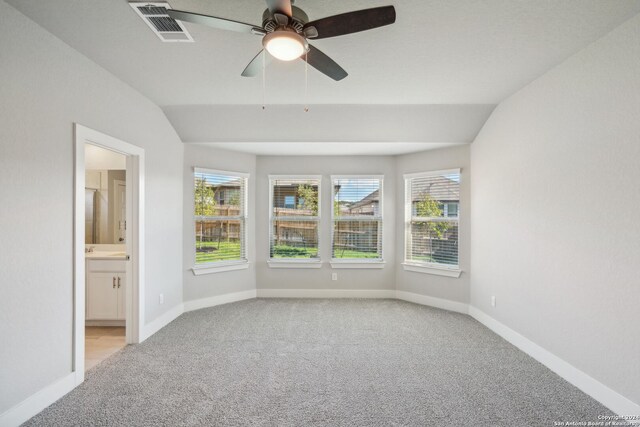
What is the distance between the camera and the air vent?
2.01 m

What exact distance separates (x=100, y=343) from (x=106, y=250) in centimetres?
140

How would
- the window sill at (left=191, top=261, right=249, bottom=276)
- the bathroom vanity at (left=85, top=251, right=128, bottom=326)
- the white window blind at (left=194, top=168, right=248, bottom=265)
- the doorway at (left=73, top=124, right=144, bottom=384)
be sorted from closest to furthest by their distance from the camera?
the doorway at (left=73, top=124, right=144, bottom=384) → the bathroom vanity at (left=85, top=251, right=128, bottom=326) → the window sill at (left=191, top=261, right=249, bottom=276) → the white window blind at (left=194, top=168, right=248, bottom=265)

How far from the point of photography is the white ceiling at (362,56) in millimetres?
2045

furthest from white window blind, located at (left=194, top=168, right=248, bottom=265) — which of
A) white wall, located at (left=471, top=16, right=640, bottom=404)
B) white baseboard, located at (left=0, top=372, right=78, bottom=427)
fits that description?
white wall, located at (left=471, top=16, right=640, bottom=404)

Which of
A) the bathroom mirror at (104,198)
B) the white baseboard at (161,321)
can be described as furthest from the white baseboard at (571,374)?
the bathroom mirror at (104,198)

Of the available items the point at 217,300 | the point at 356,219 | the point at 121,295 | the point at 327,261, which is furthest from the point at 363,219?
the point at 121,295

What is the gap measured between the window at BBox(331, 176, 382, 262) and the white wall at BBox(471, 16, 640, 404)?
74.2 inches

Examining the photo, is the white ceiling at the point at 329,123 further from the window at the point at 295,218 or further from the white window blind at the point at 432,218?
the window at the point at 295,218

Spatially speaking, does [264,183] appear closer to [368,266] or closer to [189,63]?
[368,266]

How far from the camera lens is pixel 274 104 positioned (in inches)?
149

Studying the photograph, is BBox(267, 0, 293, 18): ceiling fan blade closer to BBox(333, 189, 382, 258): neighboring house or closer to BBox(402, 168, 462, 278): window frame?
BBox(402, 168, 462, 278): window frame

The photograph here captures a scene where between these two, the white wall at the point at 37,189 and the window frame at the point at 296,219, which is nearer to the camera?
the white wall at the point at 37,189

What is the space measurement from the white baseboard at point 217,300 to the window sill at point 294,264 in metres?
0.57

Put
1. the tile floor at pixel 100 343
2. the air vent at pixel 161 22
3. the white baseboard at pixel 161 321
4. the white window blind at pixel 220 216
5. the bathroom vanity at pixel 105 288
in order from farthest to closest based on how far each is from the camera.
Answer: the white window blind at pixel 220 216 → the bathroom vanity at pixel 105 288 → the white baseboard at pixel 161 321 → the tile floor at pixel 100 343 → the air vent at pixel 161 22
